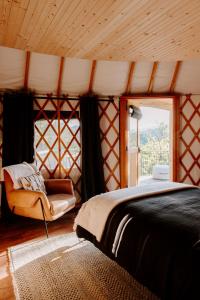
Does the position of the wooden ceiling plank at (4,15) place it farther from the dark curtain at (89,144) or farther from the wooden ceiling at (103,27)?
the dark curtain at (89,144)

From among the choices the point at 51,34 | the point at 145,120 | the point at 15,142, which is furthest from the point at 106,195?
the point at 145,120

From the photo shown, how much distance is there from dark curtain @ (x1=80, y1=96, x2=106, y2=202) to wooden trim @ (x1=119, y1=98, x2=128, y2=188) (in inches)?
14.7

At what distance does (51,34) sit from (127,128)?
83.6 inches

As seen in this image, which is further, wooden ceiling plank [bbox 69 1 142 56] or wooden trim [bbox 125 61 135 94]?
wooden trim [bbox 125 61 135 94]

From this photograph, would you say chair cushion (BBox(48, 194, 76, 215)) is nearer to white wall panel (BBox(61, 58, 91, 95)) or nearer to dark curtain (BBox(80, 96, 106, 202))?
dark curtain (BBox(80, 96, 106, 202))

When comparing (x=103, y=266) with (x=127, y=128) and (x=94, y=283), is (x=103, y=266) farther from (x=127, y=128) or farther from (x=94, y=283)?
(x=127, y=128)

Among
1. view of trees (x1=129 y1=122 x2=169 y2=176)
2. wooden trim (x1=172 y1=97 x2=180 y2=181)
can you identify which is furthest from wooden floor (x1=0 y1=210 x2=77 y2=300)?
view of trees (x1=129 y1=122 x2=169 y2=176)

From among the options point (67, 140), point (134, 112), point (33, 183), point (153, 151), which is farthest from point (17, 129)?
point (153, 151)

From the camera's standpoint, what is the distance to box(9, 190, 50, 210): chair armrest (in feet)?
8.61

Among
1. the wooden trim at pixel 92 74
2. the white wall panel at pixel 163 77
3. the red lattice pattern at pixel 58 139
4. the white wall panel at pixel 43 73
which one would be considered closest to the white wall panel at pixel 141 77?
the white wall panel at pixel 163 77

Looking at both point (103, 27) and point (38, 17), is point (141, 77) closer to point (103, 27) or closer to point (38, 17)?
point (103, 27)

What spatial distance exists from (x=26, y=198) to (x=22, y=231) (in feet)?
1.75

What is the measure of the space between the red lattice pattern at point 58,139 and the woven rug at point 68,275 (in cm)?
149

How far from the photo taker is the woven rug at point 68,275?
5.75 feet
